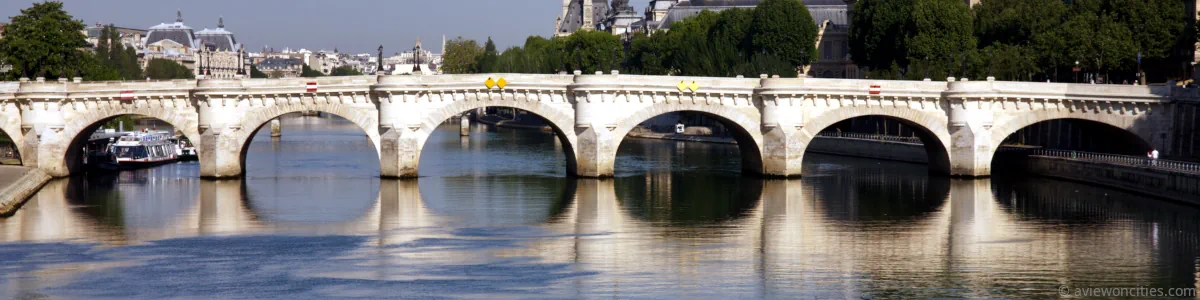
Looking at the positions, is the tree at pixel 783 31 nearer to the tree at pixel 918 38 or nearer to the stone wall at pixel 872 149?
the tree at pixel 918 38

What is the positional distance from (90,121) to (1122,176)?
145ft

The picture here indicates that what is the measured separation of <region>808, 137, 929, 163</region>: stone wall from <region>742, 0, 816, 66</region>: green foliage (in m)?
23.1

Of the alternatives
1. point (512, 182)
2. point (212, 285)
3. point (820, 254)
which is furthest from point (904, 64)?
point (212, 285)

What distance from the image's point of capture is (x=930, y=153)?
261 ft

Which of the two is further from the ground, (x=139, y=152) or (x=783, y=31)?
(x=783, y=31)

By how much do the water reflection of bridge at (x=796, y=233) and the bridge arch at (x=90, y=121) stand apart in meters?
3.11

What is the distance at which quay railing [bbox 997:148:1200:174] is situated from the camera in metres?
64.4

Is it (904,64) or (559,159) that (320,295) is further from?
(904,64)

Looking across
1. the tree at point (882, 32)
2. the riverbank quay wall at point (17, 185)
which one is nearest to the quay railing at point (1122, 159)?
the tree at point (882, 32)

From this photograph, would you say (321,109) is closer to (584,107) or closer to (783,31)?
(584,107)

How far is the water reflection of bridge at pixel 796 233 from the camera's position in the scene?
4478cm

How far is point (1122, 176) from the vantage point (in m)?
68.0

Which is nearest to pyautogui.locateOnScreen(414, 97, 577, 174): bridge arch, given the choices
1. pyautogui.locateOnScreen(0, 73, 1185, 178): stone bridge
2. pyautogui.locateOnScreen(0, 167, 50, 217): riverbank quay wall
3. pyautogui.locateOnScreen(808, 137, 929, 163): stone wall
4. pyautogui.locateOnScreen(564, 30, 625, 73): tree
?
pyautogui.locateOnScreen(0, 73, 1185, 178): stone bridge

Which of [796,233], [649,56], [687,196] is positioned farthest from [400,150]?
[649,56]
